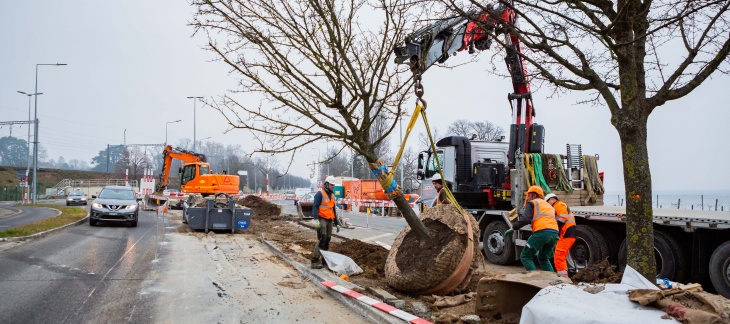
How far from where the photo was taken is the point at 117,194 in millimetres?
18609

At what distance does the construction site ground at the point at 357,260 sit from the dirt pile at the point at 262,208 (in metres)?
3.47

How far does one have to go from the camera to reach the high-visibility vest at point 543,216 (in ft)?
24.4

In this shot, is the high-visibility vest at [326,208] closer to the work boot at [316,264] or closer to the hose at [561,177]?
the work boot at [316,264]

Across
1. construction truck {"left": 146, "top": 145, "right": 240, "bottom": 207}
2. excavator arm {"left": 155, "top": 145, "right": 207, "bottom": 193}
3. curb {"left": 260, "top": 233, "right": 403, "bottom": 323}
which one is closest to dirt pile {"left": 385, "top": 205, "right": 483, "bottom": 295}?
curb {"left": 260, "top": 233, "right": 403, "bottom": 323}

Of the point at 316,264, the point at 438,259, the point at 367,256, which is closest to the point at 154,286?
the point at 316,264

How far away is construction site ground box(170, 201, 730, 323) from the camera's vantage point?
6062 millimetres

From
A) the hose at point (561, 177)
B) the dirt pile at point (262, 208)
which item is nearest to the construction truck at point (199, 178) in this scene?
the dirt pile at point (262, 208)

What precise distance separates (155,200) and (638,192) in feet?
92.2

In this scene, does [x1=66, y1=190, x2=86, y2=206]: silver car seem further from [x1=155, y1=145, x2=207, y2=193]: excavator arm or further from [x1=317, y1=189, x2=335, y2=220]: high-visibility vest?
[x1=317, y1=189, x2=335, y2=220]: high-visibility vest

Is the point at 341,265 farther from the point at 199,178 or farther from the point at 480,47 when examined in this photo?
the point at 199,178

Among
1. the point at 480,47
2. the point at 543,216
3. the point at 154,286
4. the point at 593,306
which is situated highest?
the point at 480,47

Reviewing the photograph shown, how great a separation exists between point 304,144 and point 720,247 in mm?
5864

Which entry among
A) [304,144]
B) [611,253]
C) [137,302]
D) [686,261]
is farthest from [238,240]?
[686,261]

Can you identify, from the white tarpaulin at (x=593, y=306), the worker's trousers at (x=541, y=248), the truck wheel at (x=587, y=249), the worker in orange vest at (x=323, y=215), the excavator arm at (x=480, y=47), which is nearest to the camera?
the white tarpaulin at (x=593, y=306)
